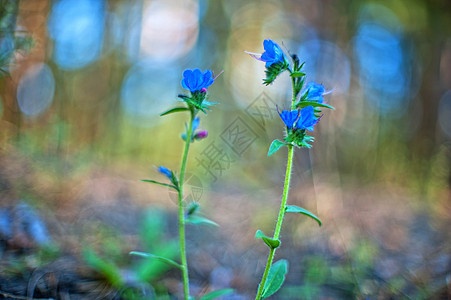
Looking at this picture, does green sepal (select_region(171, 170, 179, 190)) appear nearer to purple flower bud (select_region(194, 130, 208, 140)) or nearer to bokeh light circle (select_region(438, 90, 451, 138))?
purple flower bud (select_region(194, 130, 208, 140))

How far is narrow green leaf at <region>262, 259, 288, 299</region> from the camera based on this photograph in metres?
1.34

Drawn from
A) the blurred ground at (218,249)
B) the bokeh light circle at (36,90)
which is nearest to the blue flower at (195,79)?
the blurred ground at (218,249)

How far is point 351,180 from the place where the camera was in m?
7.75

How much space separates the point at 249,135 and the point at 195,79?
4.60m

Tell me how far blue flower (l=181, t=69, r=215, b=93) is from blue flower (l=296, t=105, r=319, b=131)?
440 mm

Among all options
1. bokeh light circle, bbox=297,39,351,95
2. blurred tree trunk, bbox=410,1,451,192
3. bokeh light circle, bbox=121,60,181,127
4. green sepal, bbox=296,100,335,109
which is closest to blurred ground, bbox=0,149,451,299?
green sepal, bbox=296,100,335,109

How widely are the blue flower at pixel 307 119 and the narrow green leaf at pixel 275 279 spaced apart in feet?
2.28

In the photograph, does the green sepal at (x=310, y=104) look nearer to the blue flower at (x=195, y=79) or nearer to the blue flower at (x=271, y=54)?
the blue flower at (x=271, y=54)

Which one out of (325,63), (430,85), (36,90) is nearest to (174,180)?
(325,63)

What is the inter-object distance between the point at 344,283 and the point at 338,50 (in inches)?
185

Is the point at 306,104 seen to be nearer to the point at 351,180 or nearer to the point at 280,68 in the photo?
the point at 280,68

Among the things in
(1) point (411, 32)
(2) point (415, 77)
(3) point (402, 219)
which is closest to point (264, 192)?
(3) point (402, 219)

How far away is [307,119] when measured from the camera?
126cm

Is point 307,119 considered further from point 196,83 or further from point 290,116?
point 196,83
